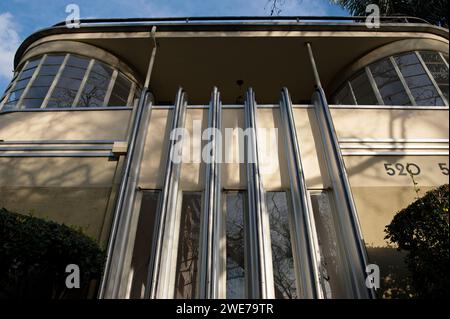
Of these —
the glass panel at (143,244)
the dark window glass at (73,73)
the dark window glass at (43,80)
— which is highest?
the dark window glass at (73,73)

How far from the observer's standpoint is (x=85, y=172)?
6.60m

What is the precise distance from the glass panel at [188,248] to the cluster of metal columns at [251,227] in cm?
18

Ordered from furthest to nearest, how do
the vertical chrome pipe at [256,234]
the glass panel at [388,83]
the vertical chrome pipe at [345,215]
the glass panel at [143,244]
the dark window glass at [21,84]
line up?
the dark window glass at [21,84], the glass panel at [388,83], the glass panel at [143,244], the vertical chrome pipe at [345,215], the vertical chrome pipe at [256,234]

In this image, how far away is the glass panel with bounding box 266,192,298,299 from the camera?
5195 millimetres

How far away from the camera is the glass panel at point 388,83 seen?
816 cm

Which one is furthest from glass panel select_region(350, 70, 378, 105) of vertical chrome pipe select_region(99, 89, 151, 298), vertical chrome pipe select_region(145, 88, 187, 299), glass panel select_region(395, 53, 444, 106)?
vertical chrome pipe select_region(99, 89, 151, 298)

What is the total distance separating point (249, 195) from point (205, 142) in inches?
67.0

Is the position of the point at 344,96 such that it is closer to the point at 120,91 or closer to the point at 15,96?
the point at 120,91

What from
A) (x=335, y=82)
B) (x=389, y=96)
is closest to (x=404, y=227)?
(x=389, y=96)

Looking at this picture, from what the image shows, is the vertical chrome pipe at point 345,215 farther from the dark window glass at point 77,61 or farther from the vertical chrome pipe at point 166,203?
the dark window glass at point 77,61

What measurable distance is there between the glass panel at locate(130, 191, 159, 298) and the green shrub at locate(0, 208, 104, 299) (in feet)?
3.39

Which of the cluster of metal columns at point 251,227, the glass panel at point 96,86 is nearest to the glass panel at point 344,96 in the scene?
the cluster of metal columns at point 251,227

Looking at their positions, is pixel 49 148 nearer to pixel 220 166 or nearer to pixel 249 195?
pixel 220 166
